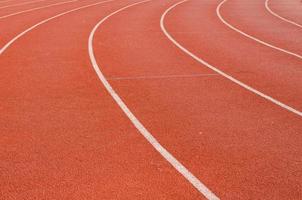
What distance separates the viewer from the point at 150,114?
7.58 meters

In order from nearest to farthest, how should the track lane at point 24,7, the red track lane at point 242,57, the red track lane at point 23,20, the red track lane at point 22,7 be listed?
the red track lane at point 242,57 → the red track lane at point 23,20 → the track lane at point 24,7 → the red track lane at point 22,7

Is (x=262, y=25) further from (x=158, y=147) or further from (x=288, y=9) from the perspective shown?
(x=158, y=147)

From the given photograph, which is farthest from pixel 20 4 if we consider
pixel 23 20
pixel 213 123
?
pixel 213 123

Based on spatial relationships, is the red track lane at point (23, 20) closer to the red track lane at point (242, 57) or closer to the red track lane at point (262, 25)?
the red track lane at point (242, 57)

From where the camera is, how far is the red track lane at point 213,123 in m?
5.32

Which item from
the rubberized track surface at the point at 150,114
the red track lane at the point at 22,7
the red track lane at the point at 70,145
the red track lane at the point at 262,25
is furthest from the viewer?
the red track lane at the point at 22,7

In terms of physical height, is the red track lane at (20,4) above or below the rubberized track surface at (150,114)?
below

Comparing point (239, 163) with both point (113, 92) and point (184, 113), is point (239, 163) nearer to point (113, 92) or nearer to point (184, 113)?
point (184, 113)

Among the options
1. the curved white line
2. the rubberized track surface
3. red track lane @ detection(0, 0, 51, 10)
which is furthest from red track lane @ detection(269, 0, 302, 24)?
the curved white line

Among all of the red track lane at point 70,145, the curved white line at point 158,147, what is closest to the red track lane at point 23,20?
the red track lane at point 70,145

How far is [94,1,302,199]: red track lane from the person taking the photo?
5324 mm

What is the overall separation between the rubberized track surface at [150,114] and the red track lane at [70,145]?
2 cm

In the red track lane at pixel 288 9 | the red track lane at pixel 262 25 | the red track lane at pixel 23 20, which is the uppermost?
the red track lane at pixel 23 20

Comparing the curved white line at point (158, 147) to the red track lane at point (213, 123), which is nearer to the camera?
the curved white line at point (158, 147)
